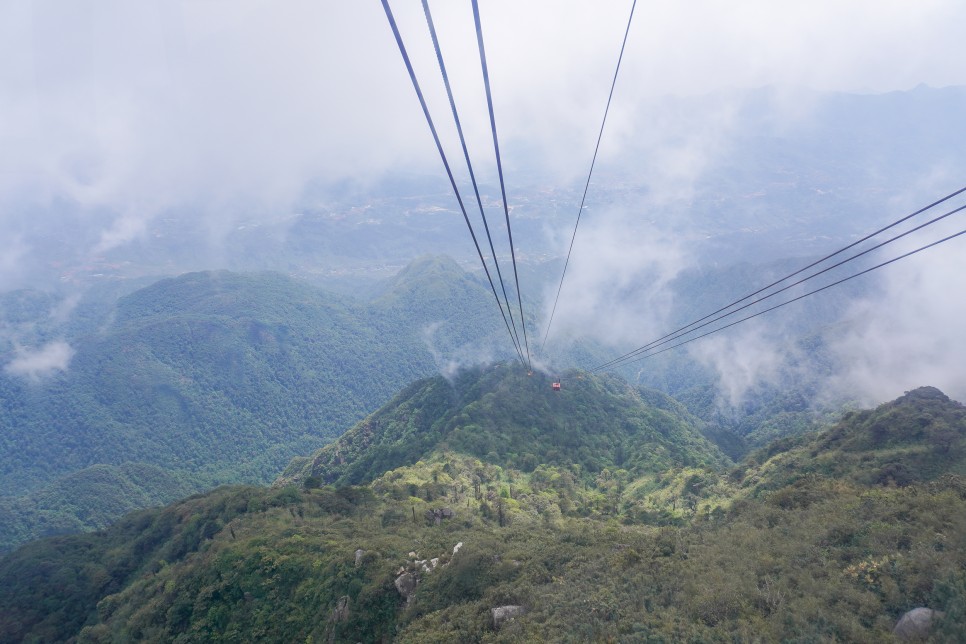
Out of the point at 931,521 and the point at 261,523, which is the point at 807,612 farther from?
the point at 261,523

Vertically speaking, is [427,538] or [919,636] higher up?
[427,538]

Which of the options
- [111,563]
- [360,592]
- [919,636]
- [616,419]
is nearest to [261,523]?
[360,592]

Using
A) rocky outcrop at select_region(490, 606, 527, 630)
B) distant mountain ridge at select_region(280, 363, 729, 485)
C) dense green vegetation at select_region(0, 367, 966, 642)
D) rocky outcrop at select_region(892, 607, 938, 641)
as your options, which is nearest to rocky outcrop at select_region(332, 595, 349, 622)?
dense green vegetation at select_region(0, 367, 966, 642)

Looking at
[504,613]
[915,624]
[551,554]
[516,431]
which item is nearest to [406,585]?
[551,554]

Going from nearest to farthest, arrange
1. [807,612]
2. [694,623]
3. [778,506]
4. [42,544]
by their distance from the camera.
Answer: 1. [807,612]
2. [694,623]
3. [778,506]
4. [42,544]

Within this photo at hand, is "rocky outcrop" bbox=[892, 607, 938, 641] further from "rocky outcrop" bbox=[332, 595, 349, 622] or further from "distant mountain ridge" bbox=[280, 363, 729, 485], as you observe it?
"distant mountain ridge" bbox=[280, 363, 729, 485]

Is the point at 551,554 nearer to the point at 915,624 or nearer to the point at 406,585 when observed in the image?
the point at 406,585
